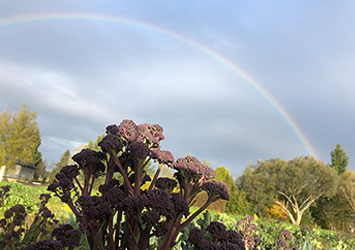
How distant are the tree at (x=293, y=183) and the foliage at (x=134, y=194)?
35075mm

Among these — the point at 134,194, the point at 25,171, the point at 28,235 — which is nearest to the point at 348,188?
the point at 28,235

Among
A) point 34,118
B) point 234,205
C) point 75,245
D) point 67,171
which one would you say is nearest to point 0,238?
point 67,171

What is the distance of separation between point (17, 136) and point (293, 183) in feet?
119

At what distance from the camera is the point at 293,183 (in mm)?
34719

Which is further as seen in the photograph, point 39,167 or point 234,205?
point 39,167

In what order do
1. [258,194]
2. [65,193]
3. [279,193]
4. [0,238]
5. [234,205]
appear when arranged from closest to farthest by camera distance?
1. [65,193]
2. [0,238]
3. [234,205]
4. [258,194]
5. [279,193]

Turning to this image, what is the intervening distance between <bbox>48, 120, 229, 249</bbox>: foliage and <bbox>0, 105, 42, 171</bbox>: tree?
34.1 meters

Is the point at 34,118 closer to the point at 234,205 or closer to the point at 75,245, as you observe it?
the point at 234,205

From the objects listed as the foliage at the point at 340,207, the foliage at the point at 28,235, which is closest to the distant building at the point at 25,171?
the foliage at the point at 340,207

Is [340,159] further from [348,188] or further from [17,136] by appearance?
[17,136]

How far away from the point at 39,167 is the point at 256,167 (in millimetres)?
58331

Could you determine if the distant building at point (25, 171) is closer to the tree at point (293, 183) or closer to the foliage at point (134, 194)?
the tree at point (293, 183)

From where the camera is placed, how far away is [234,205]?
2931 cm

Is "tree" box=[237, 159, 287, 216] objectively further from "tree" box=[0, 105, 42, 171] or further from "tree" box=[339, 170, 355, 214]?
"tree" box=[0, 105, 42, 171]
